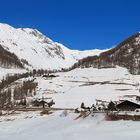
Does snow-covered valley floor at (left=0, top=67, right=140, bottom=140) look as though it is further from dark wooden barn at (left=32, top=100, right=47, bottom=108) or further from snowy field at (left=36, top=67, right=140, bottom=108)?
dark wooden barn at (left=32, top=100, right=47, bottom=108)

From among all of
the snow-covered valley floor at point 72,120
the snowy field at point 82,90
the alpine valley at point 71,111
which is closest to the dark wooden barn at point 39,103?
the alpine valley at point 71,111

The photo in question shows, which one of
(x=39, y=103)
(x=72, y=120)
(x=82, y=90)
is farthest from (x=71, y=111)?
(x=82, y=90)

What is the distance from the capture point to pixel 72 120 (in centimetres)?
5591

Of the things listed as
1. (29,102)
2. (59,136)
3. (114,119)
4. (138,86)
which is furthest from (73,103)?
(59,136)

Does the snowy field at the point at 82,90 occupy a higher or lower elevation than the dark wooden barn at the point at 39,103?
higher

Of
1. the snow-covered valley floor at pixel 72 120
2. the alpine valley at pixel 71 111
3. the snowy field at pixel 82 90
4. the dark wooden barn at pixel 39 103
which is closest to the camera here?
the snow-covered valley floor at pixel 72 120

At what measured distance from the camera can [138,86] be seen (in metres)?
172

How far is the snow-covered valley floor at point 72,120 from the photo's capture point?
126 feet

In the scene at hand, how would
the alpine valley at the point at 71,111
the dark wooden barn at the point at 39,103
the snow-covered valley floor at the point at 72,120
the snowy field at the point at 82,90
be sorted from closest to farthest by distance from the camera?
the snow-covered valley floor at the point at 72,120, the alpine valley at the point at 71,111, the dark wooden barn at the point at 39,103, the snowy field at the point at 82,90

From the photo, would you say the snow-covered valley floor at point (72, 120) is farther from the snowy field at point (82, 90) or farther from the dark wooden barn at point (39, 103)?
the dark wooden barn at point (39, 103)

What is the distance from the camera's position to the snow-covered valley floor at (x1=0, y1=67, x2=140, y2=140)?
1515 inches

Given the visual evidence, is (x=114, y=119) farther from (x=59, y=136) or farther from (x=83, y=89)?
(x=83, y=89)

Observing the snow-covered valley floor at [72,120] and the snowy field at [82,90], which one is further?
the snowy field at [82,90]

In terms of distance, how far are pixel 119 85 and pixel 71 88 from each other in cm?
2194
